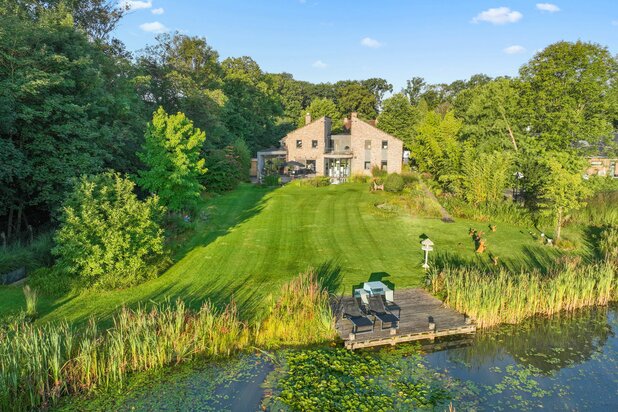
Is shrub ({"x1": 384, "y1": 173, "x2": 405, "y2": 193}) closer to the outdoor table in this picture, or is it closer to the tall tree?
the outdoor table

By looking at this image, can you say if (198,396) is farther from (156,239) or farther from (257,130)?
(257,130)

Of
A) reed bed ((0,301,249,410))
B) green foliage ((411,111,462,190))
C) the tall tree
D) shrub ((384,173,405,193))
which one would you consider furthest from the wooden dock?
the tall tree

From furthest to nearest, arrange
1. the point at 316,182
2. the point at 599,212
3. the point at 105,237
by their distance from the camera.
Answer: the point at 316,182 → the point at 599,212 → the point at 105,237

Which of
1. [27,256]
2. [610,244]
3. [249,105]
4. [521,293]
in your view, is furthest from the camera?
[249,105]

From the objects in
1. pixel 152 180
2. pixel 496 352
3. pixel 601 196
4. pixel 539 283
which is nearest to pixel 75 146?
pixel 152 180

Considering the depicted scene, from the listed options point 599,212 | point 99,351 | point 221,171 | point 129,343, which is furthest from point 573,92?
point 99,351

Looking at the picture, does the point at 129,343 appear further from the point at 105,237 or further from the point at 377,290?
the point at 377,290

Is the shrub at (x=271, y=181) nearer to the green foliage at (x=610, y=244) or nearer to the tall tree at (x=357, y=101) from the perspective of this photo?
the green foliage at (x=610, y=244)
